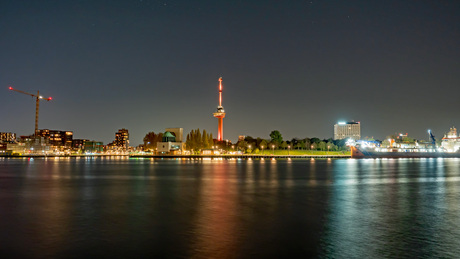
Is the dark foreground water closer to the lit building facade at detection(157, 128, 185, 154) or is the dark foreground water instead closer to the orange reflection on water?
the orange reflection on water

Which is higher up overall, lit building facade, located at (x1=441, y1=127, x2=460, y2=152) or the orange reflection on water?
lit building facade, located at (x1=441, y1=127, x2=460, y2=152)

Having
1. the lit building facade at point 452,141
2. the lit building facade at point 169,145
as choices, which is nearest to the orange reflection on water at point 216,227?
the lit building facade at point 169,145

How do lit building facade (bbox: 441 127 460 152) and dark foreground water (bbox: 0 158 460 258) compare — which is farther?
lit building facade (bbox: 441 127 460 152)

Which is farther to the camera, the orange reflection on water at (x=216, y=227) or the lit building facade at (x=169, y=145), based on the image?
the lit building facade at (x=169, y=145)

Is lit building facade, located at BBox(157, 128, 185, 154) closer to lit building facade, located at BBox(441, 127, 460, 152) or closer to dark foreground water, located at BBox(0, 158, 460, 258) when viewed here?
lit building facade, located at BBox(441, 127, 460, 152)

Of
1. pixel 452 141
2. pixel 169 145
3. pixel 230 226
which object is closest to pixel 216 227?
pixel 230 226

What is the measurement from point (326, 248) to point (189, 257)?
5118 millimetres

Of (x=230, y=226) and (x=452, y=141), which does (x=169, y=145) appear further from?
(x=230, y=226)

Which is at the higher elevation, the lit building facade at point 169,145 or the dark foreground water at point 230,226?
the lit building facade at point 169,145

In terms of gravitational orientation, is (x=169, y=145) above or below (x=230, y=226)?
above

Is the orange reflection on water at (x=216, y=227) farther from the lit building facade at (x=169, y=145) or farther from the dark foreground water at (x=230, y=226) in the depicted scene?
the lit building facade at (x=169, y=145)

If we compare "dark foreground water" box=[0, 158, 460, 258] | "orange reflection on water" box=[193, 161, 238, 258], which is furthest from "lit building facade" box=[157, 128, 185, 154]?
"orange reflection on water" box=[193, 161, 238, 258]

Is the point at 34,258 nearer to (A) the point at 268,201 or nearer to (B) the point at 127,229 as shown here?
(B) the point at 127,229

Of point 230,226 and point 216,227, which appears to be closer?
point 216,227
